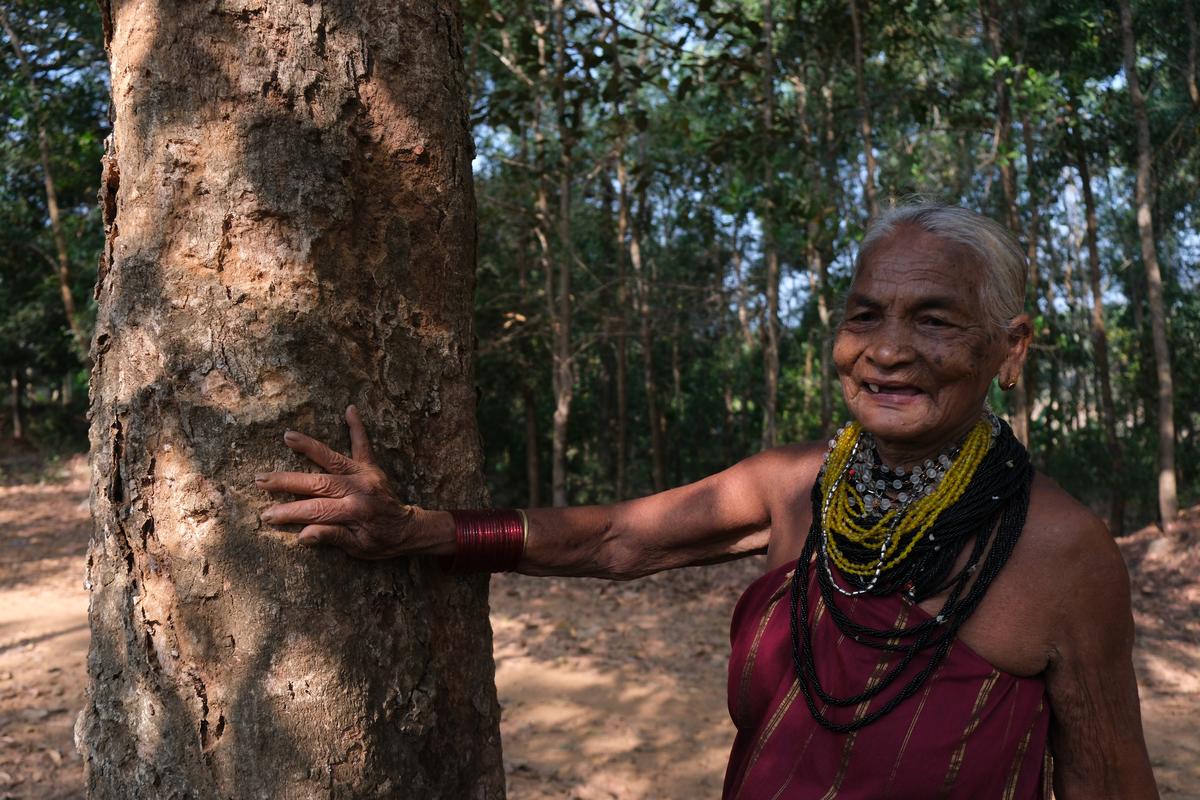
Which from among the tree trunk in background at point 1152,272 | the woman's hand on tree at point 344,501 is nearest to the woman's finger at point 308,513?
the woman's hand on tree at point 344,501

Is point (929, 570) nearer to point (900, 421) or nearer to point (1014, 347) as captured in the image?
point (900, 421)

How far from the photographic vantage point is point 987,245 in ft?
5.75

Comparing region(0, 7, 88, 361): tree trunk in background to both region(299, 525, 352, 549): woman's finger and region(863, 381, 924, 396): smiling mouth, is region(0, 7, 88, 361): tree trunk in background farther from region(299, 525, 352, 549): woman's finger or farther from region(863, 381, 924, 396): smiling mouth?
region(863, 381, 924, 396): smiling mouth

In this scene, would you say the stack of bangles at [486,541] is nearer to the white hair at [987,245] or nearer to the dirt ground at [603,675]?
the white hair at [987,245]

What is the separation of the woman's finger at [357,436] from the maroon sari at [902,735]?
869 millimetres

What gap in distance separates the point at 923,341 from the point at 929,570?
1.31 ft

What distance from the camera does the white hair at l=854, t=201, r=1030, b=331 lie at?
5.75 feet

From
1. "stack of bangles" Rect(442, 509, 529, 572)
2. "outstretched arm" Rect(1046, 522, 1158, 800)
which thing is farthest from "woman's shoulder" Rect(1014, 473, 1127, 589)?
"stack of bangles" Rect(442, 509, 529, 572)

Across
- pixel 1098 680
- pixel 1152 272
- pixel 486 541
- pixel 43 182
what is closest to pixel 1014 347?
pixel 1098 680

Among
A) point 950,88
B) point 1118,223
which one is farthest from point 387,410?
point 1118,223

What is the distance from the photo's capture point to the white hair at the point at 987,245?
1.75 meters

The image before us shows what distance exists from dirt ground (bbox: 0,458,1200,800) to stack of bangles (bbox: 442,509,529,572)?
2.89 meters

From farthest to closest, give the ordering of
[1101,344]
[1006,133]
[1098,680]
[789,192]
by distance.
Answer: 1. [1101,344]
2. [1006,133]
3. [789,192]
4. [1098,680]

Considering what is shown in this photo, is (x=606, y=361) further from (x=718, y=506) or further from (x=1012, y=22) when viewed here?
(x=718, y=506)
